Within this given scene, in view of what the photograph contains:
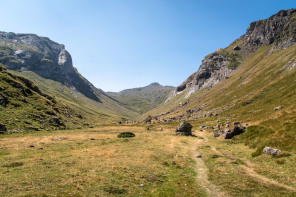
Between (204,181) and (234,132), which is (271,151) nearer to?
(204,181)

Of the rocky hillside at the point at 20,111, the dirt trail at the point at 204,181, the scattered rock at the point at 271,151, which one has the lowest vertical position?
the dirt trail at the point at 204,181

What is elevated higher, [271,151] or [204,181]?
[271,151]

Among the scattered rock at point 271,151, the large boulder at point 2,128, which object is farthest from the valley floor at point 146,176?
the large boulder at point 2,128

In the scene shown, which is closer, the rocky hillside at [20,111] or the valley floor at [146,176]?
the valley floor at [146,176]

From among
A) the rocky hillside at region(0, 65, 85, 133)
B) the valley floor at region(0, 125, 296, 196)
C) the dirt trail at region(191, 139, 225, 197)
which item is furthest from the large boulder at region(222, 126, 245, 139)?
the rocky hillside at region(0, 65, 85, 133)

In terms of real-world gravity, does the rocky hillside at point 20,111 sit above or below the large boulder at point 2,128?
above

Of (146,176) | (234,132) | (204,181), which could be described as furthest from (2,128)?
(234,132)

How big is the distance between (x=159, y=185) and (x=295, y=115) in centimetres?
3305

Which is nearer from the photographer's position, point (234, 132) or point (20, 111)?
point (234, 132)

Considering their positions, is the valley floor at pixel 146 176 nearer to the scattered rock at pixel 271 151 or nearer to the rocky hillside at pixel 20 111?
the scattered rock at pixel 271 151

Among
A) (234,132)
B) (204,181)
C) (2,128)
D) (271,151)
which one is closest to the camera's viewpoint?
(204,181)

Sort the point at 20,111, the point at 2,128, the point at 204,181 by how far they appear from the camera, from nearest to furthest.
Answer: the point at 204,181, the point at 2,128, the point at 20,111

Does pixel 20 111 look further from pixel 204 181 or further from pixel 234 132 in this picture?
pixel 234 132

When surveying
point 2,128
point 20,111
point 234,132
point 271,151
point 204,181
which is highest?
point 20,111
